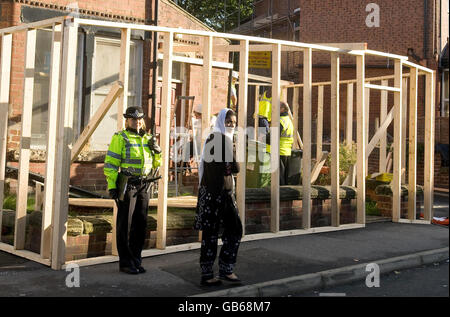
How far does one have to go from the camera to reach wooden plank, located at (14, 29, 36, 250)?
310 inches

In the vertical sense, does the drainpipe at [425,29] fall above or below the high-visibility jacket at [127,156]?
above

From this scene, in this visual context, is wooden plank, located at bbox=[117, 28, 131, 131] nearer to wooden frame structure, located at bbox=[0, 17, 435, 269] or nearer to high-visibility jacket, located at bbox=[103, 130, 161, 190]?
wooden frame structure, located at bbox=[0, 17, 435, 269]

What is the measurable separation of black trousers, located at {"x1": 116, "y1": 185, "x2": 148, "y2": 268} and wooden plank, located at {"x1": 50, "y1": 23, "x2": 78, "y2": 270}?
0.73 meters

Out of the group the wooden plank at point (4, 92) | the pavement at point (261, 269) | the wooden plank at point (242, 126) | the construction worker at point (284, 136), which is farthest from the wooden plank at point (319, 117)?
the wooden plank at point (4, 92)

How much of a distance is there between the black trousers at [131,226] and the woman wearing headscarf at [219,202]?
839mm

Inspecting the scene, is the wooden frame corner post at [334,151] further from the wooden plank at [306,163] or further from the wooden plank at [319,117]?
the wooden plank at [319,117]

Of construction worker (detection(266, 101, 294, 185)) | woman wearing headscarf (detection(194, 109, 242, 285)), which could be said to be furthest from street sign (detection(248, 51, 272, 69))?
woman wearing headscarf (detection(194, 109, 242, 285))

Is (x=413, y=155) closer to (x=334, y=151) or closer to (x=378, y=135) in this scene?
(x=378, y=135)

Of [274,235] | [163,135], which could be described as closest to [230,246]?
[163,135]

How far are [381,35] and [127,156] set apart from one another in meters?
19.5

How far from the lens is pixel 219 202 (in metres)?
6.54

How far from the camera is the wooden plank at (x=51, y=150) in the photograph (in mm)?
7277

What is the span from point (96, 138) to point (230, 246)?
5792 mm

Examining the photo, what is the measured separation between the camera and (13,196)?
10039mm
